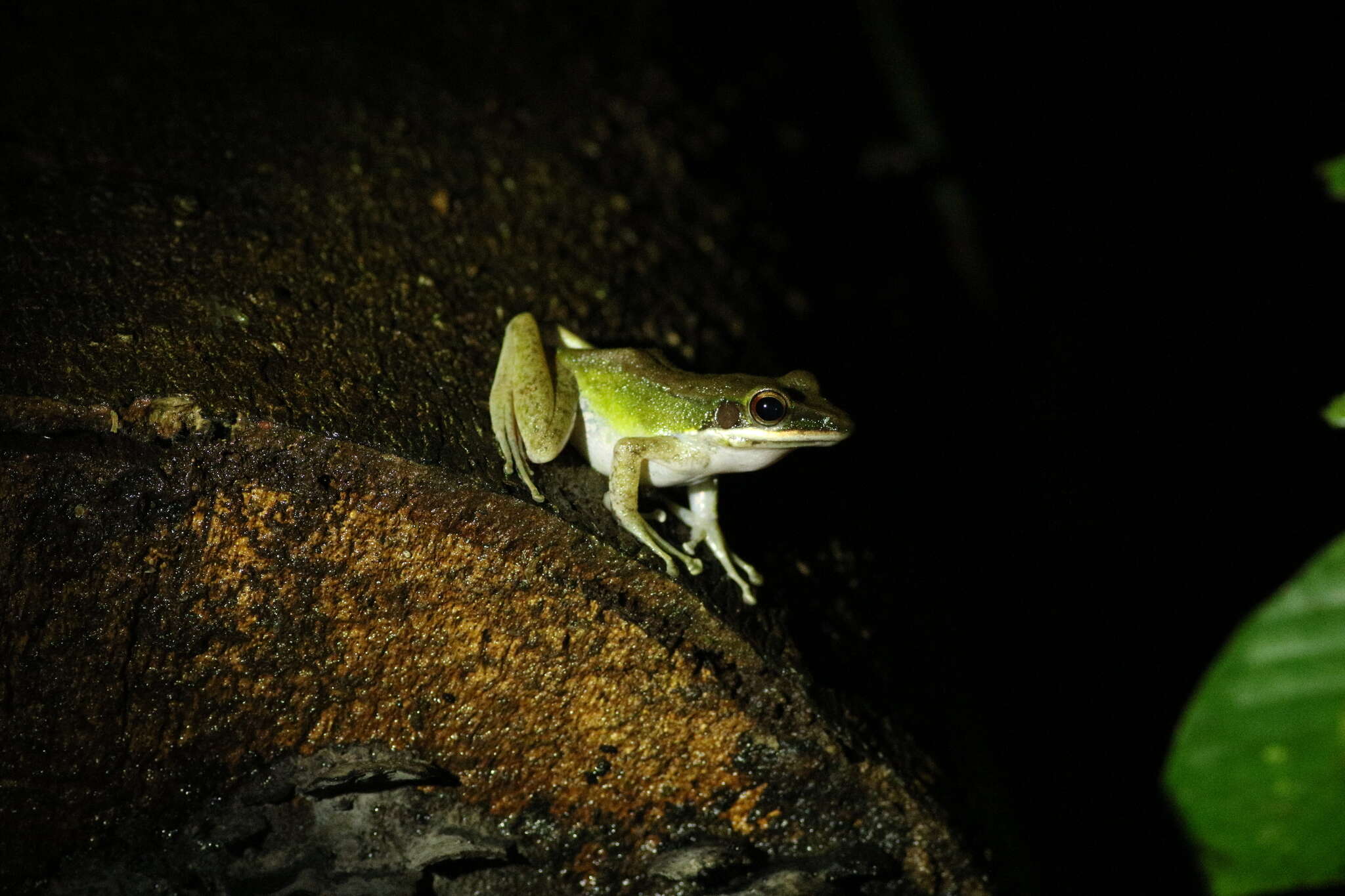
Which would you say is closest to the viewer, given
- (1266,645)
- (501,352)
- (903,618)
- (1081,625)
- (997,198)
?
(1266,645)

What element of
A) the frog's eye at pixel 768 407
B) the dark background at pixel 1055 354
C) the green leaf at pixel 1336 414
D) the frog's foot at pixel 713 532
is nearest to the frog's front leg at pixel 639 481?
the frog's foot at pixel 713 532

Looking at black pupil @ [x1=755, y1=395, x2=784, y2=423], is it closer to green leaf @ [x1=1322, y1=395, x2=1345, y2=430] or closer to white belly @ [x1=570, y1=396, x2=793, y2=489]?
white belly @ [x1=570, y1=396, x2=793, y2=489]

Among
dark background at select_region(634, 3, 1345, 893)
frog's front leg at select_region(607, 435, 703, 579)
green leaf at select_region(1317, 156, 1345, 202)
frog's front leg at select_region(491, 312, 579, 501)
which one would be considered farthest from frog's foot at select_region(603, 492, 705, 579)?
green leaf at select_region(1317, 156, 1345, 202)

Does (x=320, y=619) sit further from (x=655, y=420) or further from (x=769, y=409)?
(x=769, y=409)

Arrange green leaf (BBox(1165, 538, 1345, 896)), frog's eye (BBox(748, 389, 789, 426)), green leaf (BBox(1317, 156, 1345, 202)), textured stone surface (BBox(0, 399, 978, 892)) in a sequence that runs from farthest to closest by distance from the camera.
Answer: frog's eye (BBox(748, 389, 789, 426)) → textured stone surface (BBox(0, 399, 978, 892)) → green leaf (BBox(1317, 156, 1345, 202)) → green leaf (BBox(1165, 538, 1345, 896))

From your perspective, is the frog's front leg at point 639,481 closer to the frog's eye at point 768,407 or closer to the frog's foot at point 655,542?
the frog's foot at point 655,542

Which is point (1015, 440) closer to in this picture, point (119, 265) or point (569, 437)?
point (569, 437)

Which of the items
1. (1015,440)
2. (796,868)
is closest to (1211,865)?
(796,868)
